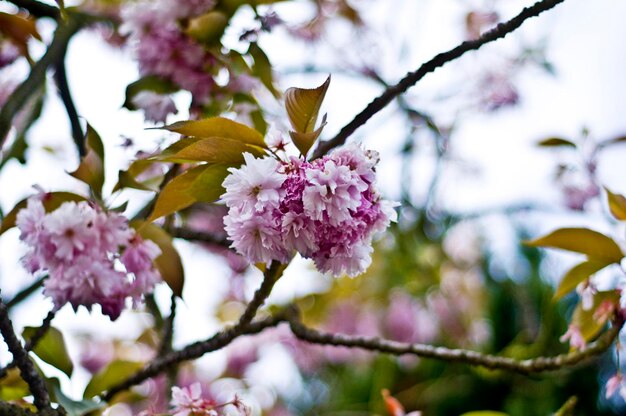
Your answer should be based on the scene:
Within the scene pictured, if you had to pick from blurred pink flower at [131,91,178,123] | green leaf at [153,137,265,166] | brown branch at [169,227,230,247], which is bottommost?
green leaf at [153,137,265,166]

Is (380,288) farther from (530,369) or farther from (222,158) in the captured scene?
(222,158)

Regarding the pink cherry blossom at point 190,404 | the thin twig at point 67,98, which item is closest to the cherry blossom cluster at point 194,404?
the pink cherry blossom at point 190,404

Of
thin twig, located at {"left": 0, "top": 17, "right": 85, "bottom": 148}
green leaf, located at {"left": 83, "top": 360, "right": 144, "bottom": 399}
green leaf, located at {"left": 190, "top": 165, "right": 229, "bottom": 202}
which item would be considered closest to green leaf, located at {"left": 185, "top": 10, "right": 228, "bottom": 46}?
thin twig, located at {"left": 0, "top": 17, "right": 85, "bottom": 148}

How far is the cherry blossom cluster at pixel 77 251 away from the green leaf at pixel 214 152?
13 cm

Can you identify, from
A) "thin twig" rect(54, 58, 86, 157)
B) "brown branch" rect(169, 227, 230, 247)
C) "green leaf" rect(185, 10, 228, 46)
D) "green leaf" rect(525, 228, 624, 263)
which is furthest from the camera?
"thin twig" rect(54, 58, 86, 157)

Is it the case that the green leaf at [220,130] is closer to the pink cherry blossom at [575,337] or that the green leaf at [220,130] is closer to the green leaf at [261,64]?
the green leaf at [261,64]

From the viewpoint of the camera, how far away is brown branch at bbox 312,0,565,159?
1.05m

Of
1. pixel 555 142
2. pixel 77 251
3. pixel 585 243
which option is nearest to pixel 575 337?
pixel 585 243

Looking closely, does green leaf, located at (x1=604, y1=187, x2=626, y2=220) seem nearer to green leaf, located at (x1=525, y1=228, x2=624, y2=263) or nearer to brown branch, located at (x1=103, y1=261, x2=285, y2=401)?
green leaf, located at (x1=525, y1=228, x2=624, y2=263)

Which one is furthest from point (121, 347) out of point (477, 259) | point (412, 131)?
point (477, 259)

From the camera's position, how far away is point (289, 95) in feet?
3.08

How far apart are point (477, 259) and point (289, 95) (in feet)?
10.7

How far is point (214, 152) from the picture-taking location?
0.93m

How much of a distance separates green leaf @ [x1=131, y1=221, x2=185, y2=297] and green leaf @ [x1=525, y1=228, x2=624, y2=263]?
0.64 m
